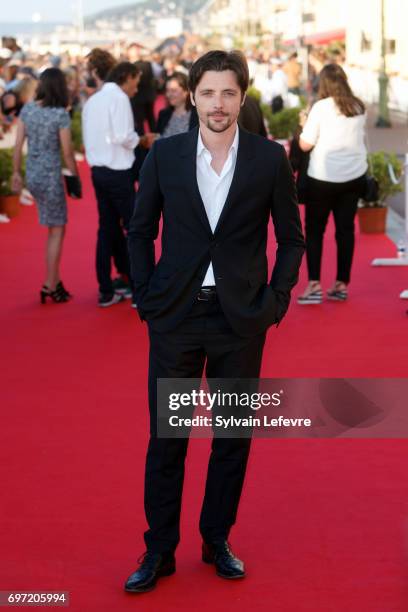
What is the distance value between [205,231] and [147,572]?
→ 1258mm

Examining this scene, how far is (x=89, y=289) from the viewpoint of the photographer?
1045 centimetres

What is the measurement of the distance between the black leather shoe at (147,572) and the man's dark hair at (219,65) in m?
1.67

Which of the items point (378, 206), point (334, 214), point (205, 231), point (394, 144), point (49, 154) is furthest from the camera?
point (394, 144)

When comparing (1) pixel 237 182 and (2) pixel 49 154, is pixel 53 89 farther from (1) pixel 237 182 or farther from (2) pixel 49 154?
(1) pixel 237 182

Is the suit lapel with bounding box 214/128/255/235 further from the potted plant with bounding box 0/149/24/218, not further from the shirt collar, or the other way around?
the potted plant with bounding box 0/149/24/218

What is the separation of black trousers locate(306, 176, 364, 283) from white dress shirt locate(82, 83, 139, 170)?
57.3 inches

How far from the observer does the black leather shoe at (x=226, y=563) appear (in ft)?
14.5

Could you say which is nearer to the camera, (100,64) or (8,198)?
(100,64)

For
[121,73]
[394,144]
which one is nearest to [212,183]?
[121,73]

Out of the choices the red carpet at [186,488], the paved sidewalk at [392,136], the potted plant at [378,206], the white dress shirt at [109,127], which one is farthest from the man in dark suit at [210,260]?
the paved sidewalk at [392,136]

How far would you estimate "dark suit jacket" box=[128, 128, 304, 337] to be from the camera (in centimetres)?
410

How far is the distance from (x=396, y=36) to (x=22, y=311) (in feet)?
147

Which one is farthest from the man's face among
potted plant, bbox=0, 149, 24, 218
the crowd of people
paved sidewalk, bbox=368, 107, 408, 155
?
paved sidewalk, bbox=368, 107, 408, 155

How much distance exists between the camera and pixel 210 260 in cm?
412
